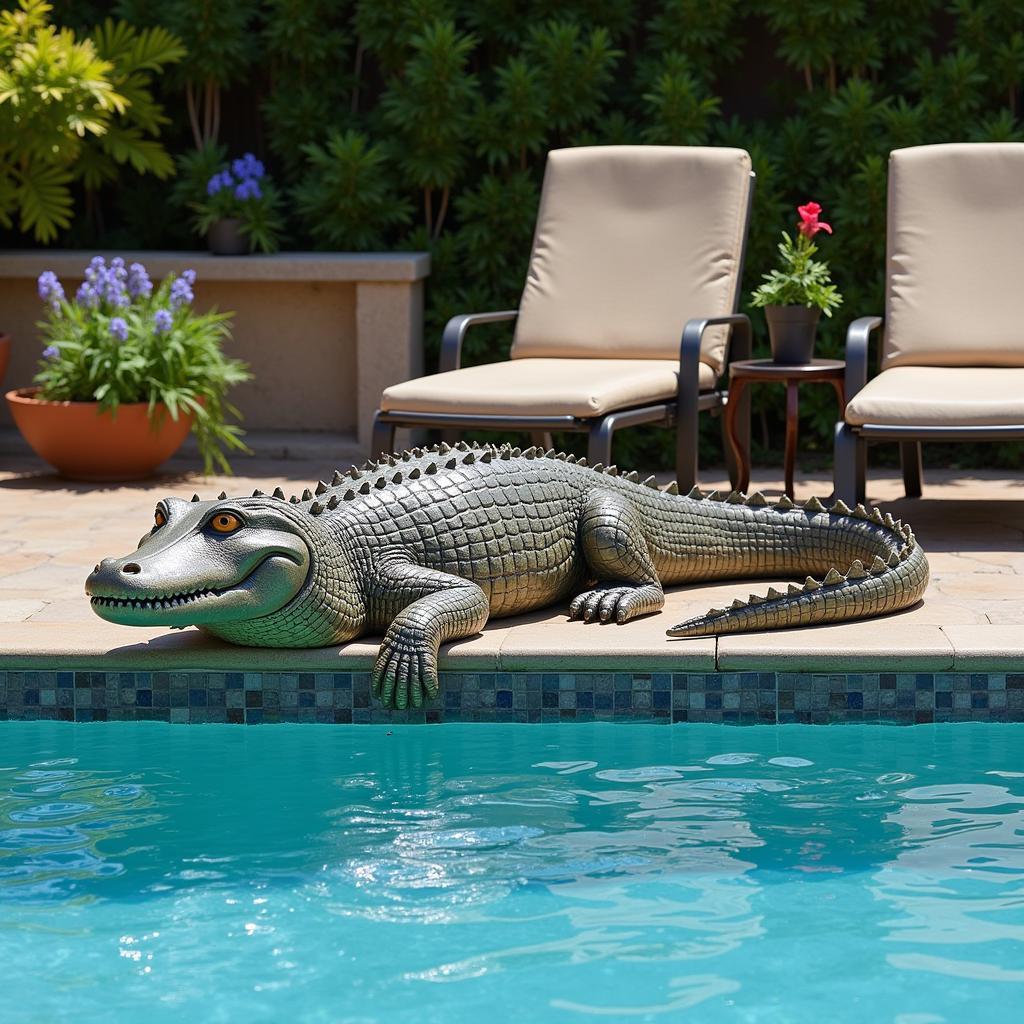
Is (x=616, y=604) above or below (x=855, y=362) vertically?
below

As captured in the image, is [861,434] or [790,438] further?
[790,438]

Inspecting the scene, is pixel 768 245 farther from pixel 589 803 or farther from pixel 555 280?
pixel 589 803

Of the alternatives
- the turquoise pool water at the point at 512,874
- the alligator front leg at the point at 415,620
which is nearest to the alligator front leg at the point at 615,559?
the alligator front leg at the point at 415,620

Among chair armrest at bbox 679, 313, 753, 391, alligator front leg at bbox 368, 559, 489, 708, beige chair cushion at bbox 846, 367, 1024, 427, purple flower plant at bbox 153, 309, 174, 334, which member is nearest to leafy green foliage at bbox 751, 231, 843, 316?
chair armrest at bbox 679, 313, 753, 391

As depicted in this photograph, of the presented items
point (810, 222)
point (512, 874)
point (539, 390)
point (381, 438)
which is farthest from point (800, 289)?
point (512, 874)

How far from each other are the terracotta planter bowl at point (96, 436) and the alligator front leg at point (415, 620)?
2.89 metres

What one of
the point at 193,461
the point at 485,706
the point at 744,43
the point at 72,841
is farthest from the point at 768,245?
the point at 72,841

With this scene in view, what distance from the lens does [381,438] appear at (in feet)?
19.6

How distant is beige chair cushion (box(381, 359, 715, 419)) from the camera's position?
5.75 meters

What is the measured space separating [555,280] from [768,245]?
1229mm

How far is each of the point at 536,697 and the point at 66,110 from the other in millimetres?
4479

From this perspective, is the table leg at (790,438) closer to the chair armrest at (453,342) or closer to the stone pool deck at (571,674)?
the chair armrest at (453,342)

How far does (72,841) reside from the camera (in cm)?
353

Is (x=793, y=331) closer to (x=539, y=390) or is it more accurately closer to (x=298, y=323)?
(x=539, y=390)
